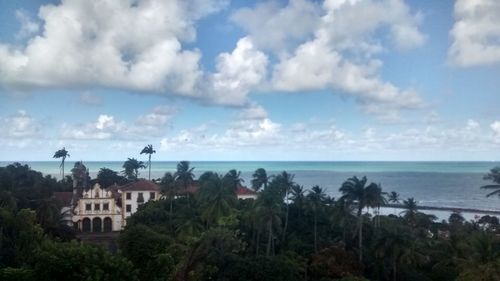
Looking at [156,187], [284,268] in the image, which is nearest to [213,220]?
[284,268]

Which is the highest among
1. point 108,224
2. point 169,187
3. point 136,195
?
point 169,187

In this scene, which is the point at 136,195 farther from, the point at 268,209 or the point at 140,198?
the point at 268,209

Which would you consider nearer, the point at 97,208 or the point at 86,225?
the point at 86,225

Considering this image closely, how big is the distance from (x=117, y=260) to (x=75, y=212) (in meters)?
48.3

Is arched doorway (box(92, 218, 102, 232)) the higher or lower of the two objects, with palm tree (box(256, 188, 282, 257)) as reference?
lower

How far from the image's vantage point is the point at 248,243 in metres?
52.8

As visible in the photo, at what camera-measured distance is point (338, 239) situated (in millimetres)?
53906

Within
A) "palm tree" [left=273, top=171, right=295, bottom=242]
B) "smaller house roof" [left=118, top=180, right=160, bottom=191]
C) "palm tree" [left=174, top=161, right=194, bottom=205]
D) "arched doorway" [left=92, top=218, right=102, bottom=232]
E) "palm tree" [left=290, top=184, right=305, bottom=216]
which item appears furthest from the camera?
"smaller house roof" [left=118, top=180, right=160, bottom=191]

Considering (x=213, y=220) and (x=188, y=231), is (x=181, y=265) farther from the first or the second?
(x=213, y=220)

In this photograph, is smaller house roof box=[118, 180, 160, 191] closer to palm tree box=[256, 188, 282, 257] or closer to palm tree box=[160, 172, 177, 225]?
palm tree box=[160, 172, 177, 225]

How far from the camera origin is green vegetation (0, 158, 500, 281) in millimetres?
24641

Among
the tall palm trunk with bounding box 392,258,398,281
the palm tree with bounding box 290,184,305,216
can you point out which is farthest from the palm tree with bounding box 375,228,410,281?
the palm tree with bounding box 290,184,305,216

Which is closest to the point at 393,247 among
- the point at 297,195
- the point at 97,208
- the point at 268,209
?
the point at 268,209

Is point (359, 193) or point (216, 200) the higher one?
point (359, 193)
